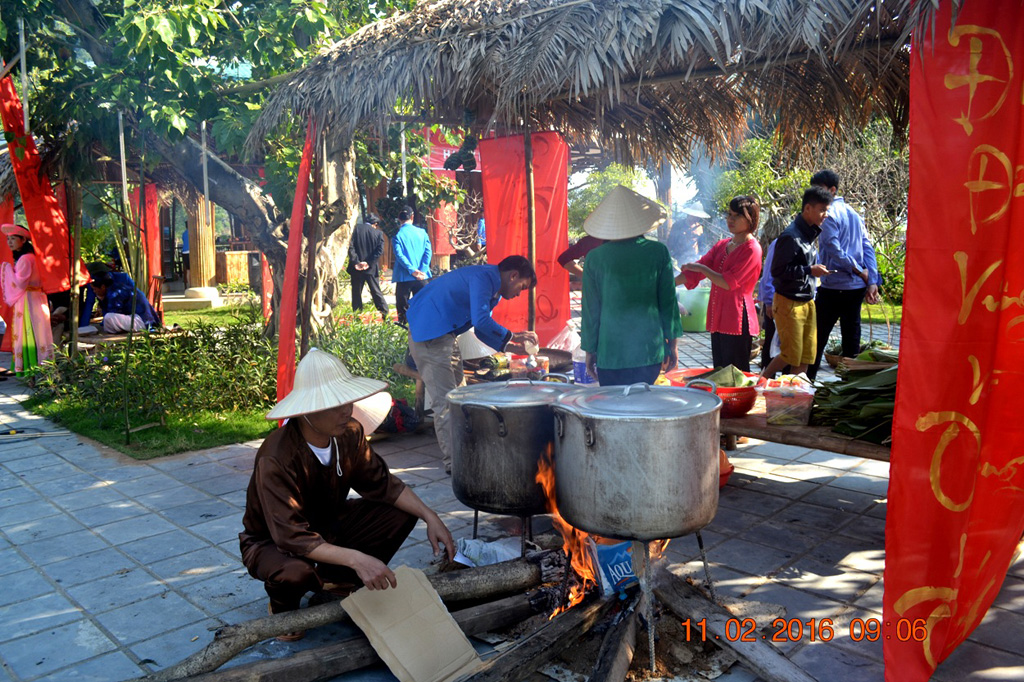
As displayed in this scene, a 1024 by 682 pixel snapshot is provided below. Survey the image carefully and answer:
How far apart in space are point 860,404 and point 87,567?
4333 millimetres

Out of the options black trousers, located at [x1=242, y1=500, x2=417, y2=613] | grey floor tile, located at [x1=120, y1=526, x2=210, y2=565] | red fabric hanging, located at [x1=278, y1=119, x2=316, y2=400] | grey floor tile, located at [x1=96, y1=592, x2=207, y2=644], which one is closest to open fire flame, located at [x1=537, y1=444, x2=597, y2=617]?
black trousers, located at [x1=242, y1=500, x2=417, y2=613]

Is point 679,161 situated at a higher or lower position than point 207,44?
lower

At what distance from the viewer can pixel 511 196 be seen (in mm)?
7520

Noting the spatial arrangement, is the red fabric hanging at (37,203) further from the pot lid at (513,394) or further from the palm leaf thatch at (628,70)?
the pot lid at (513,394)

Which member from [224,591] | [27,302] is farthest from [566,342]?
[27,302]

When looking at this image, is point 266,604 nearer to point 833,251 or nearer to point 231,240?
point 833,251

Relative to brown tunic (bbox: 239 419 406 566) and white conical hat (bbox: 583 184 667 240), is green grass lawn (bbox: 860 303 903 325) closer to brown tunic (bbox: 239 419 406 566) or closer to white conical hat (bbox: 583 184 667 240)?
white conical hat (bbox: 583 184 667 240)

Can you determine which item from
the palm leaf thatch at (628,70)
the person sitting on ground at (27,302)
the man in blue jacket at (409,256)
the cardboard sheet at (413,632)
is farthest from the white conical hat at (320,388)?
the person sitting on ground at (27,302)

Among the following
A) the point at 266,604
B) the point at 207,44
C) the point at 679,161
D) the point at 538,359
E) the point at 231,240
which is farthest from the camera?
the point at 231,240

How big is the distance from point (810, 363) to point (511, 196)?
3131 mm

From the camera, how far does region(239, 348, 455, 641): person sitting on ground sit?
3127 millimetres

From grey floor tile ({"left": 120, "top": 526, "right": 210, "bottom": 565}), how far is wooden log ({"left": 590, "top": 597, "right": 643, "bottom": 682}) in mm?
2537

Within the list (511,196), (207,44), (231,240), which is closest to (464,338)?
(511,196)

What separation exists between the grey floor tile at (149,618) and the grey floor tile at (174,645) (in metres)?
0.05
